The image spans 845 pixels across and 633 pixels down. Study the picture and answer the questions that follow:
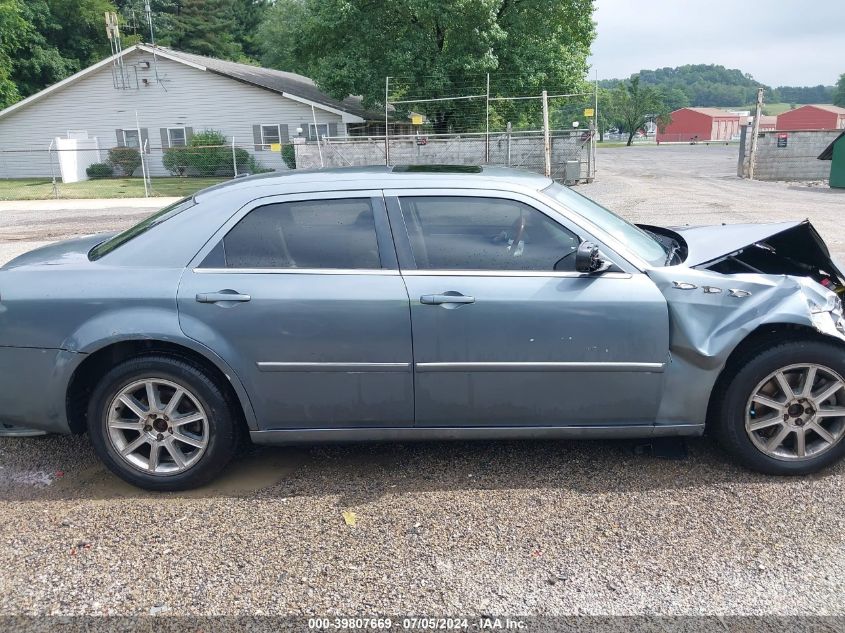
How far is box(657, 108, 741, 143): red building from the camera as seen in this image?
105500mm

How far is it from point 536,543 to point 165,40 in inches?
2445

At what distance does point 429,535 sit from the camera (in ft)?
10.4

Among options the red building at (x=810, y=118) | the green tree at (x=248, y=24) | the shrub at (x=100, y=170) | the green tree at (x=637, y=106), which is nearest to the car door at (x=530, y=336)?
the shrub at (x=100, y=170)

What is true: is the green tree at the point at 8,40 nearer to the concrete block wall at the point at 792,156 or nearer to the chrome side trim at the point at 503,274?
the concrete block wall at the point at 792,156

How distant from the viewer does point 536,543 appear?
3104 millimetres

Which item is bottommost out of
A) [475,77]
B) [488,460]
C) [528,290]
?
[488,460]

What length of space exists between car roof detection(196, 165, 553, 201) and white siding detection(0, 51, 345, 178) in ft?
97.4

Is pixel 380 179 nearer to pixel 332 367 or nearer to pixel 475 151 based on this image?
pixel 332 367

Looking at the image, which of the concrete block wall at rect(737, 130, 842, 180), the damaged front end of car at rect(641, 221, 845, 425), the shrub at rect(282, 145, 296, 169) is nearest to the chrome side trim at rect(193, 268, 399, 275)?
the damaged front end of car at rect(641, 221, 845, 425)

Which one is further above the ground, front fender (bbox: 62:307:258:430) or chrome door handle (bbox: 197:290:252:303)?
chrome door handle (bbox: 197:290:252:303)

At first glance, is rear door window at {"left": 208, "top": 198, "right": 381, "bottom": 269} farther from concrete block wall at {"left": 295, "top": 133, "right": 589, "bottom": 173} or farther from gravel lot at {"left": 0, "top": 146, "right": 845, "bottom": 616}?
concrete block wall at {"left": 295, "top": 133, "right": 589, "bottom": 173}

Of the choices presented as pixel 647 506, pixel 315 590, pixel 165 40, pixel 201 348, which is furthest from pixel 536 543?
pixel 165 40

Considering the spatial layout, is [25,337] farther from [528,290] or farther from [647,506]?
Result: [647,506]

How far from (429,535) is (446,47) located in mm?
26231
